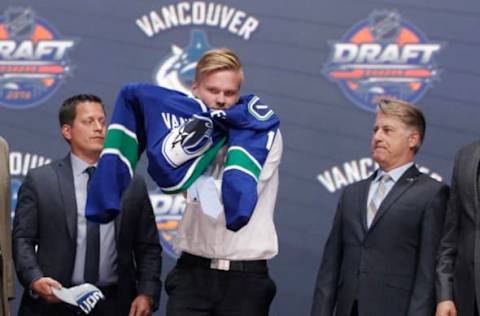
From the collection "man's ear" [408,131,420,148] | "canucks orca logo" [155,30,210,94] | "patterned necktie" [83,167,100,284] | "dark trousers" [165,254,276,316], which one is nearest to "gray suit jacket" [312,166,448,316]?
"man's ear" [408,131,420,148]

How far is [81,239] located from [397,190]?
1.10 metres

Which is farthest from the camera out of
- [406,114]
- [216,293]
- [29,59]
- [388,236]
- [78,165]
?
[29,59]

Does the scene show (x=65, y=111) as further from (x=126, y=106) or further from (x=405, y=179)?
(x=405, y=179)

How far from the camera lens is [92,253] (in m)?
4.41

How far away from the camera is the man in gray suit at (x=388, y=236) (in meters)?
4.23

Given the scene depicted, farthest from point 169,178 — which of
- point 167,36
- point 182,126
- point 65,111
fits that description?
point 167,36

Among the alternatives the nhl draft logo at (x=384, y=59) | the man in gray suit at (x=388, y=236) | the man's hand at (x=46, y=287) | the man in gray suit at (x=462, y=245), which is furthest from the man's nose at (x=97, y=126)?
the man in gray suit at (x=462, y=245)

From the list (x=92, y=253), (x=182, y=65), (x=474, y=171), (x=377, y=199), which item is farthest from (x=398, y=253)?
(x=182, y=65)

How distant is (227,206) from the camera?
382 cm

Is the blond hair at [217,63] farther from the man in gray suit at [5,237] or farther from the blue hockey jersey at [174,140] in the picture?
the man in gray suit at [5,237]

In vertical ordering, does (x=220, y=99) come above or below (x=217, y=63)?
below

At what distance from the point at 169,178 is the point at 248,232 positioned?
299 mm

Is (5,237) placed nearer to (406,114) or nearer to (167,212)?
(167,212)

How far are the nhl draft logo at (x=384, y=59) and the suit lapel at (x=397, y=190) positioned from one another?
2.83 ft
